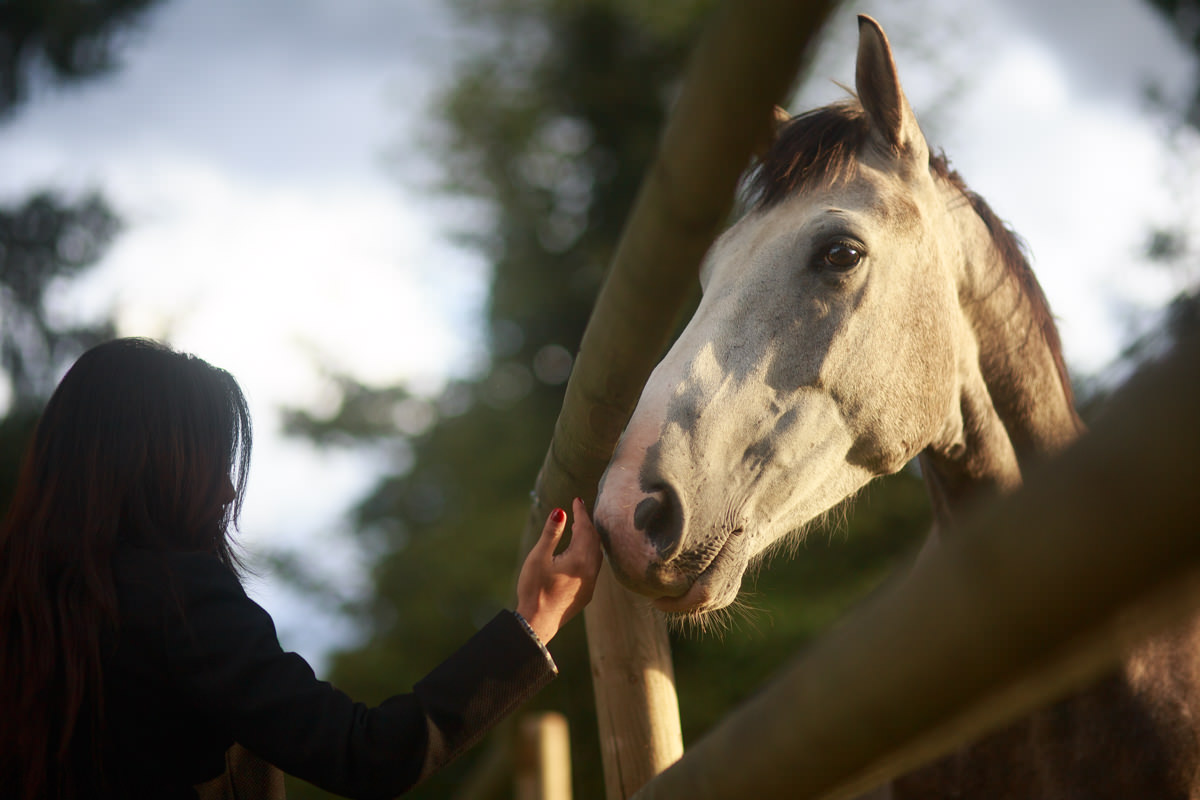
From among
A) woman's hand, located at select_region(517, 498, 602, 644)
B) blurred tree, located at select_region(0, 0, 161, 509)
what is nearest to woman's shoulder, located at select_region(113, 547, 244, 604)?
woman's hand, located at select_region(517, 498, 602, 644)

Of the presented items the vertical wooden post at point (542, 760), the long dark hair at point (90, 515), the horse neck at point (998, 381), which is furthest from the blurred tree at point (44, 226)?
the horse neck at point (998, 381)

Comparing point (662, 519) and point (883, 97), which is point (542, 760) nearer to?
point (662, 519)

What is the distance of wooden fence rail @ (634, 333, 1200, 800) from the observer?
0.33 m

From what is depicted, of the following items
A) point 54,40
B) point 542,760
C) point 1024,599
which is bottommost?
point 542,760

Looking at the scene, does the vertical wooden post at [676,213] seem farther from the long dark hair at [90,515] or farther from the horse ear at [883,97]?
the horse ear at [883,97]

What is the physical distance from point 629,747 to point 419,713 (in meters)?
0.63

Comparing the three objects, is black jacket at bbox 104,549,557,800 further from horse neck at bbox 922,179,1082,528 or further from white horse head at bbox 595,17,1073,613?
horse neck at bbox 922,179,1082,528

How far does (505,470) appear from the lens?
9.41 meters

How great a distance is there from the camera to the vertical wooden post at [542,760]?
2.21m

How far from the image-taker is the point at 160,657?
950mm

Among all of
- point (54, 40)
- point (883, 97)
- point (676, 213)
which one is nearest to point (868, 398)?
point (883, 97)

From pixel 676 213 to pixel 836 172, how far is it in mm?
1017

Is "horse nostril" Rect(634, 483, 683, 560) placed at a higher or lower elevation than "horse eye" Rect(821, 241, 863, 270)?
lower

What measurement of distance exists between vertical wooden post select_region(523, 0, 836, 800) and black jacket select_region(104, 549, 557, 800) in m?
0.28
